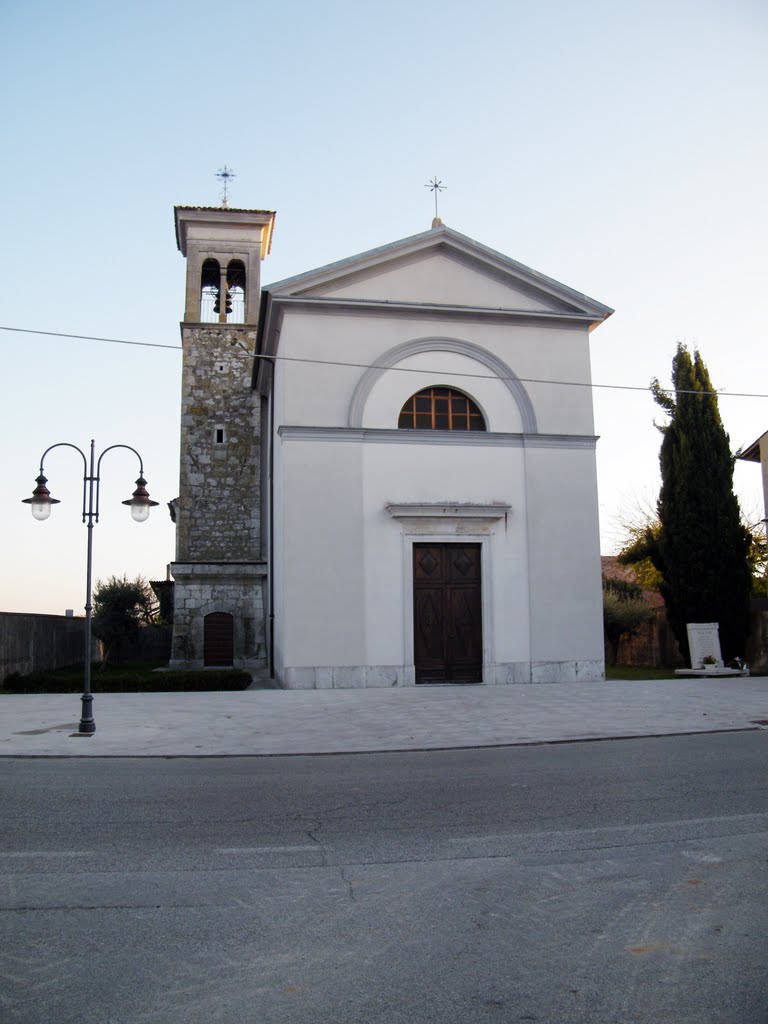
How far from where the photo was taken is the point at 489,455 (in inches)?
788

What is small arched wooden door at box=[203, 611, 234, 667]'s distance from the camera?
2623 centimetres

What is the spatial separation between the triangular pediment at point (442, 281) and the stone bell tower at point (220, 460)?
27.0 ft

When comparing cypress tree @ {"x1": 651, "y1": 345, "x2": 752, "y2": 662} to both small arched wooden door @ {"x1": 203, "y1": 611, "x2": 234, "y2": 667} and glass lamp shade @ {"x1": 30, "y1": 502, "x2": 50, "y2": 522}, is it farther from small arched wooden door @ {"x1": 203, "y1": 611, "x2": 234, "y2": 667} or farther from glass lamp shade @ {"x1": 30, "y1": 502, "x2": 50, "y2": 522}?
glass lamp shade @ {"x1": 30, "y1": 502, "x2": 50, "y2": 522}

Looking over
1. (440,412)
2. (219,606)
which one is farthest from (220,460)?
(440,412)

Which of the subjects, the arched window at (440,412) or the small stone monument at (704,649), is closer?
the arched window at (440,412)

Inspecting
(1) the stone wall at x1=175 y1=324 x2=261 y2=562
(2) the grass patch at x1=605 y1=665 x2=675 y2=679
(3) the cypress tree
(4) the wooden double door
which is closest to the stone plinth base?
(4) the wooden double door

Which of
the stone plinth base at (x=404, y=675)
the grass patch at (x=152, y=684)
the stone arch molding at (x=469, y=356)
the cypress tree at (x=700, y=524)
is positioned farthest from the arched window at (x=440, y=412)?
the grass patch at (x=152, y=684)

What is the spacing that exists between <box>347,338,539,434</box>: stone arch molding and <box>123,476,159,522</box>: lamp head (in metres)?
7.86

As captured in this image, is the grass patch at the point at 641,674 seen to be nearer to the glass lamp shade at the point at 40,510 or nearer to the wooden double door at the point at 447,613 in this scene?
the wooden double door at the point at 447,613

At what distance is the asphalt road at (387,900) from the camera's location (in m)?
3.50

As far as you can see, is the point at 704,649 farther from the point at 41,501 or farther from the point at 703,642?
the point at 41,501

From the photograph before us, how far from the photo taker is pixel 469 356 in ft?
67.3

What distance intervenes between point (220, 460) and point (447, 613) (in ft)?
35.2

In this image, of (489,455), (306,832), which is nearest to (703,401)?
(489,455)
